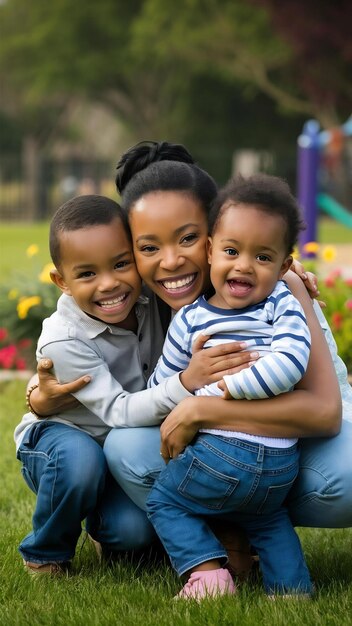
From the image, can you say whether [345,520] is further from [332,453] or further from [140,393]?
[140,393]

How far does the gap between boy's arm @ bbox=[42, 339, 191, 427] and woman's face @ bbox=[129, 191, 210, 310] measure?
29 cm

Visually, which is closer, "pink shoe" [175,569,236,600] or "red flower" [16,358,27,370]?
"pink shoe" [175,569,236,600]

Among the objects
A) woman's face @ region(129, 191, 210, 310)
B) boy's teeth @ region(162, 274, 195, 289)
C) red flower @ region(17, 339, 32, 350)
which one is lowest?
red flower @ region(17, 339, 32, 350)

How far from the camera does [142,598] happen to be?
3.09 meters

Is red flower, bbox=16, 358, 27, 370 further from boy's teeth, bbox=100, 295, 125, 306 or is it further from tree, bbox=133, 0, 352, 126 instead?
tree, bbox=133, 0, 352, 126

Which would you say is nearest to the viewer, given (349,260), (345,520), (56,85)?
(345,520)

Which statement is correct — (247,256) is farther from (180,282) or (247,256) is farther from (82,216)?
(82,216)

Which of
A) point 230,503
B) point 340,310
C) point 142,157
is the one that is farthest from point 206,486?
point 340,310

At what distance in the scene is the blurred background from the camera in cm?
3048

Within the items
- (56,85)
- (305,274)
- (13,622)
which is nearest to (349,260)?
(305,274)

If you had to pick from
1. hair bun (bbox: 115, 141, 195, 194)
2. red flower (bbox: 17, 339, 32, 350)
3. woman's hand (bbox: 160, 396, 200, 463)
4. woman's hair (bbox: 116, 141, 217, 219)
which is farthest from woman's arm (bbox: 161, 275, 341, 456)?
red flower (bbox: 17, 339, 32, 350)

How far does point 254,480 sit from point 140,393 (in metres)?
0.44

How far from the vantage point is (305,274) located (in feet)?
10.9

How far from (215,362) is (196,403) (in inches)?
4.9
